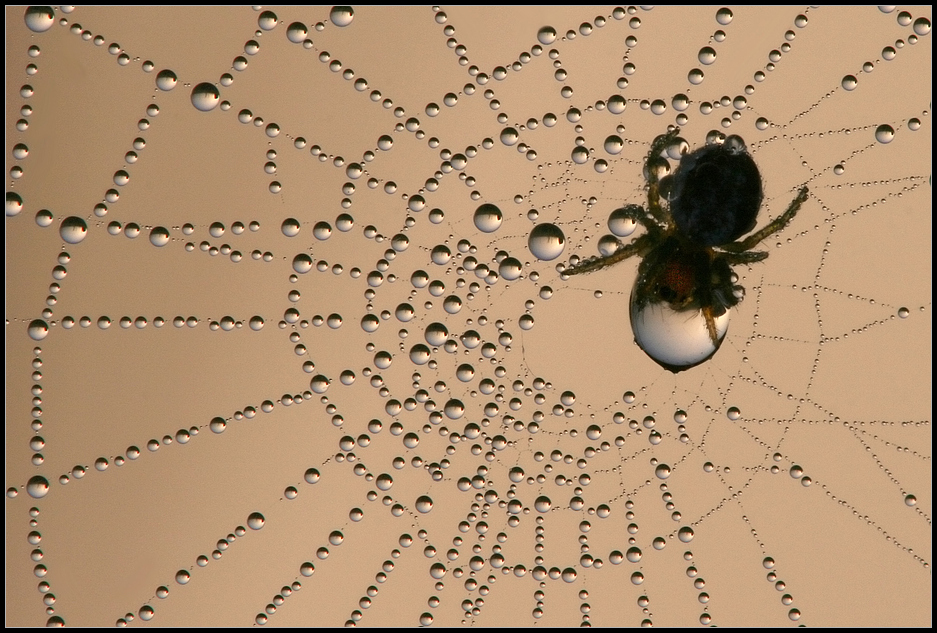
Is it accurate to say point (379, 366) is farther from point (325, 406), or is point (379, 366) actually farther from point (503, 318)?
point (503, 318)

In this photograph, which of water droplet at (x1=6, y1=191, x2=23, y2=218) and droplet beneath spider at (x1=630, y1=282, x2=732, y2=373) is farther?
water droplet at (x1=6, y1=191, x2=23, y2=218)

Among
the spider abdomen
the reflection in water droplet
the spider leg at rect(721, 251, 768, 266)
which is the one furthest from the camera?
the reflection in water droplet

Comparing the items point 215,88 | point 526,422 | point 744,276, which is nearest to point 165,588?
point 526,422

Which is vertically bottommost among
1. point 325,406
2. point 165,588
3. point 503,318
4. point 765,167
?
point 165,588

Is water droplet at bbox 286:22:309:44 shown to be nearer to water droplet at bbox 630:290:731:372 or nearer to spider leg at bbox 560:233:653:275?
spider leg at bbox 560:233:653:275

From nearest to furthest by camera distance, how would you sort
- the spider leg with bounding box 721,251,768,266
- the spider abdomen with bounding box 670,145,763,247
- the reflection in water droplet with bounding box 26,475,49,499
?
the spider abdomen with bounding box 670,145,763,247 → the spider leg with bounding box 721,251,768,266 → the reflection in water droplet with bounding box 26,475,49,499

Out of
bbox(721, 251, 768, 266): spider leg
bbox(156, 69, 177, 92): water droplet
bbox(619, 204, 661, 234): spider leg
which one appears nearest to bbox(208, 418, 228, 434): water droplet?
bbox(156, 69, 177, 92): water droplet

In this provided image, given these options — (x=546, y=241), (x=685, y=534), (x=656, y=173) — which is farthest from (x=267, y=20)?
(x=685, y=534)
